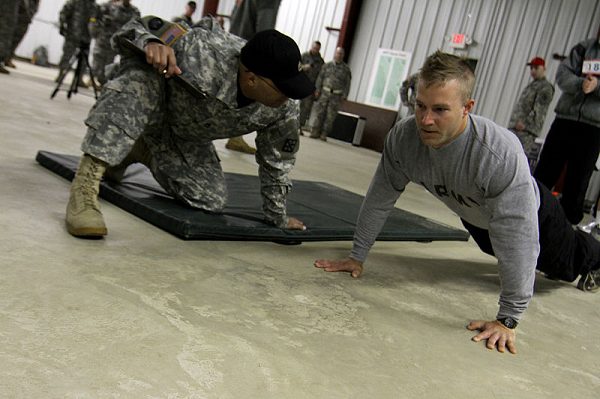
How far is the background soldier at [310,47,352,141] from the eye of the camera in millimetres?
10273

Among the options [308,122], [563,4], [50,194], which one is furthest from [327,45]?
[50,194]

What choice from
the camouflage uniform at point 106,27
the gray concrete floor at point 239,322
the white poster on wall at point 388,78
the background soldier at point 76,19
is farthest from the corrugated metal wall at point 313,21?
the gray concrete floor at point 239,322

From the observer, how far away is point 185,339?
1.31 m

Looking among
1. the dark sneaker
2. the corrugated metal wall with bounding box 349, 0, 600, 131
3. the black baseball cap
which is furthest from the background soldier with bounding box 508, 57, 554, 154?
the black baseball cap

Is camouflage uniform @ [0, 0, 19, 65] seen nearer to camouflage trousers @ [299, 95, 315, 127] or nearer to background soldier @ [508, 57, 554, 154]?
background soldier @ [508, 57, 554, 154]

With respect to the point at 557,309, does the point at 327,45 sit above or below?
above

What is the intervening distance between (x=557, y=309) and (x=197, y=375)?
1.70 metres

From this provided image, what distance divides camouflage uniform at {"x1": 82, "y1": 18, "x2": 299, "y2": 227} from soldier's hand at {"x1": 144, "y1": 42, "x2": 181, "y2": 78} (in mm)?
62

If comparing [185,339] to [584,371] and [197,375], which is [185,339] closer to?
[197,375]

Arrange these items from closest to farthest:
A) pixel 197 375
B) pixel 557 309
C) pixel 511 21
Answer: pixel 197 375 < pixel 557 309 < pixel 511 21

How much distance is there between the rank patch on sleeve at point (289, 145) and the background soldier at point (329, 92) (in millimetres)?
8095

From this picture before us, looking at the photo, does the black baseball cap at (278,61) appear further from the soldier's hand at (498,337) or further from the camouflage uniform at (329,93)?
the camouflage uniform at (329,93)

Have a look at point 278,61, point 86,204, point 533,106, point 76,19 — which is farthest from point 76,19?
point 278,61

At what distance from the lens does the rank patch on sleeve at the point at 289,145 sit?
7.55ft
